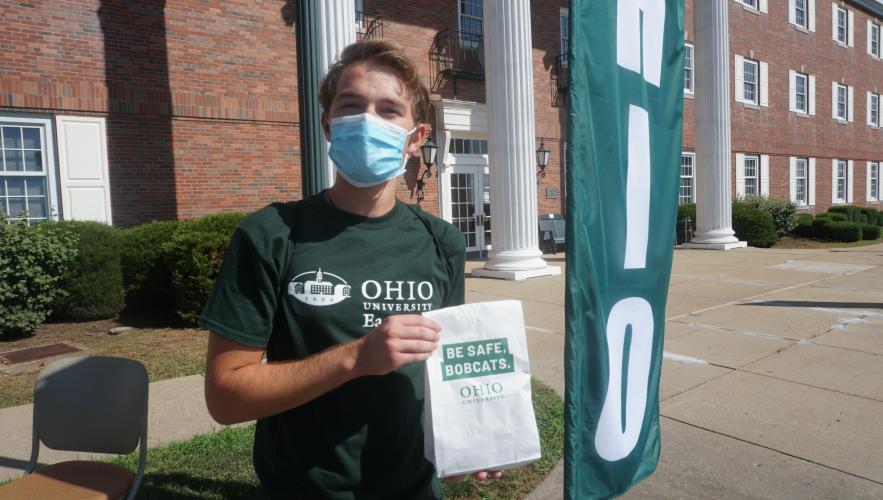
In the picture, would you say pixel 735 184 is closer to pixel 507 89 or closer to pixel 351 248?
pixel 507 89

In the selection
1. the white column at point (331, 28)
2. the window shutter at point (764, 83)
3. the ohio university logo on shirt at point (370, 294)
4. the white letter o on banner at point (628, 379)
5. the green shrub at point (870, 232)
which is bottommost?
the green shrub at point (870, 232)

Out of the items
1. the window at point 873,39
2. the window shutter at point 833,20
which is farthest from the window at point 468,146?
the window at point 873,39

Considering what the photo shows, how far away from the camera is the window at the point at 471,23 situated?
1472 centimetres

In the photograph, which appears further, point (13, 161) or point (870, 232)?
point (870, 232)

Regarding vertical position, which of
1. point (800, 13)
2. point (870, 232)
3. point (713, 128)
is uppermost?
point (800, 13)

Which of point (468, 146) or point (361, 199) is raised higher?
point (468, 146)

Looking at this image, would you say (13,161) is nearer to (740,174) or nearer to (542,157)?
(542,157)

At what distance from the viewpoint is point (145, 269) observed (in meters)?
8.55

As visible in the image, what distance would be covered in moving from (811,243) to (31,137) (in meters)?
19.9

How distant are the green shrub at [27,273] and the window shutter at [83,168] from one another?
2.33 meters

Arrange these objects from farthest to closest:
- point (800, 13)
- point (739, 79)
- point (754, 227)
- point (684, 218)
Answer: point (800, 13) < point (739, 79) < point (684, 218) < point (754, 227)

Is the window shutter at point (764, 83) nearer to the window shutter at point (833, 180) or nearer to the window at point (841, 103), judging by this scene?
the window at point (841, 103)

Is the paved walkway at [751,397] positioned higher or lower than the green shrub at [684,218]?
lower

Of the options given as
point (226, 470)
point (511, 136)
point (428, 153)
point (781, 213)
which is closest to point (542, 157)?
point (428, 153)
